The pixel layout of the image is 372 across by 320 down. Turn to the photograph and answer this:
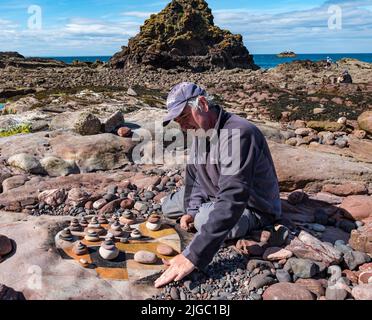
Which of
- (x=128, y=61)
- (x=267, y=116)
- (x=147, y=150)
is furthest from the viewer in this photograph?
(x=128, y=61)

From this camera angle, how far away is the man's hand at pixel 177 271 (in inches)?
160

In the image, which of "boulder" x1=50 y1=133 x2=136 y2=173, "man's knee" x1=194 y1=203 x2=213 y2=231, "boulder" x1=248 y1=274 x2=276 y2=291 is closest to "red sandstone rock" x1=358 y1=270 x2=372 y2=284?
"boulder" x1=248 y1=274 x2=276 y2=291

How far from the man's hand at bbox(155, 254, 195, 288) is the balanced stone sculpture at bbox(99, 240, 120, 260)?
1.82ft

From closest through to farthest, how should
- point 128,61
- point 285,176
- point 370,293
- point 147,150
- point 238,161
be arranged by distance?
point 370,293
point 238,161
point 285,176
point 147,150
point 128,61

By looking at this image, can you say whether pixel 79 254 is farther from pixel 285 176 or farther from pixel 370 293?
pixel 285 176

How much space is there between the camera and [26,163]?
26.8 feet

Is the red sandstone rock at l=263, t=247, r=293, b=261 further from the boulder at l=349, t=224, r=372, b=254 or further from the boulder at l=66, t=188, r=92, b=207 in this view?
the boulder at l=66, t=188, r=92, b=207

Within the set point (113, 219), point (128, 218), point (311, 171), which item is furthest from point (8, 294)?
point (311, 171)

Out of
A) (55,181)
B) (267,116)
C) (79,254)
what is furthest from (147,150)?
(267,116)

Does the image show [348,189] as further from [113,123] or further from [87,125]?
[87,125]

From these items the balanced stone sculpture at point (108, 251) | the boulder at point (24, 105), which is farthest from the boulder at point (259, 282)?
the boulder at point (24, 105)

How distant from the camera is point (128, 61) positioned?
177 ft

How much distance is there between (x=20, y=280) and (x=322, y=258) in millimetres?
2893

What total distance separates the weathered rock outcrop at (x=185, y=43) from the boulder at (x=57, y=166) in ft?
144
